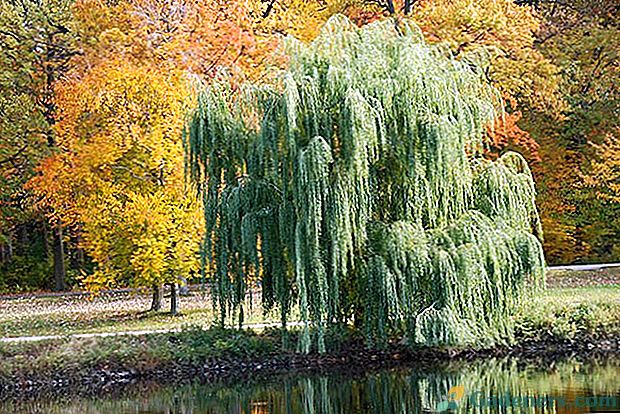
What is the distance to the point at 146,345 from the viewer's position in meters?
17.3

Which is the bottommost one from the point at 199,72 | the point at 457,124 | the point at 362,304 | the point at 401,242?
the point at 362,304

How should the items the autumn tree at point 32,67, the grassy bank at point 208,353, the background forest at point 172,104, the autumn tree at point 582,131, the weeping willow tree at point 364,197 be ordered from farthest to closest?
the autumn tree at point 582,131
the autumn tree at point 32,67
the background forest at point 172,104
the grassy bank at point 208,353
the weeping willow tree at point 364,197

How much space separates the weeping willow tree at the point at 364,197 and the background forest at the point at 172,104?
124 cm

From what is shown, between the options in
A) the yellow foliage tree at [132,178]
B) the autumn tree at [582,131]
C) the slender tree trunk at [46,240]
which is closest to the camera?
the yellow foliage tree at [132,178]

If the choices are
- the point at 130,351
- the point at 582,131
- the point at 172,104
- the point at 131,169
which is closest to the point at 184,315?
the point at 131,169

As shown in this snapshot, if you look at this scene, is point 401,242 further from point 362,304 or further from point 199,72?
point 199,72

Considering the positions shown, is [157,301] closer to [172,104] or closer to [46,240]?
[172,104]

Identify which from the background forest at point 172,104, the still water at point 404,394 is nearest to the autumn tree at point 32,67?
the background forest at point 172,104

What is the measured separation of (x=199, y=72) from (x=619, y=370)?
12.9 m

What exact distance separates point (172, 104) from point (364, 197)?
7447mm

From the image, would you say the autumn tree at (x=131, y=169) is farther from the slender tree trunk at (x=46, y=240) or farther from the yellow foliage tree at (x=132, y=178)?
the slender tree trunk at (x=46, y=240)

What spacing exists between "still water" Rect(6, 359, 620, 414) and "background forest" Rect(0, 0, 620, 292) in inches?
135

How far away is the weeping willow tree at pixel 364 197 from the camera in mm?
15578

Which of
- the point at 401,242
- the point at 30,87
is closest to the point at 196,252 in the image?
the point at 401,242
